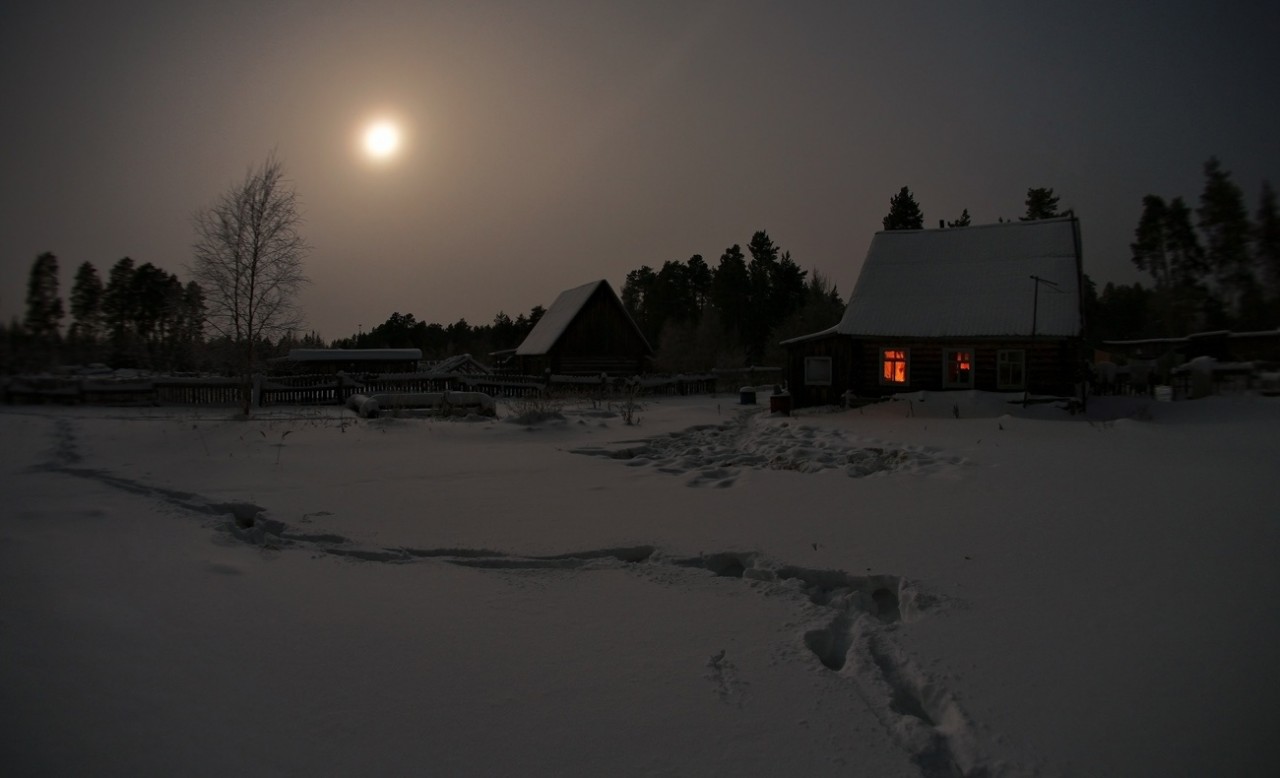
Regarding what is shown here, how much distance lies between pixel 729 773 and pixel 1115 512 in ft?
17.4

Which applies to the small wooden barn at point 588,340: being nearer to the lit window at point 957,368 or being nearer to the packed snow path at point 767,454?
the lit window at point 957,368

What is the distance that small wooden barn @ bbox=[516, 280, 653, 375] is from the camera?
3044 centimetres

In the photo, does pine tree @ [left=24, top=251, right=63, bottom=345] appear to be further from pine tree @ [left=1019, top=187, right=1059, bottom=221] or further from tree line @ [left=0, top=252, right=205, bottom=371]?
pine tree @ [left=1019, top=187, right=1059, bottom=221]

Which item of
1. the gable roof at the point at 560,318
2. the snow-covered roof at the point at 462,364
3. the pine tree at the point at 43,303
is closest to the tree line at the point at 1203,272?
the pine tree at the point at 43,303

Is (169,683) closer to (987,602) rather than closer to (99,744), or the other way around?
(99,744)

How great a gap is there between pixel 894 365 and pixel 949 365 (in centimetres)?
157

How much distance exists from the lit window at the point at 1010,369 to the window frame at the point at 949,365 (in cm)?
64

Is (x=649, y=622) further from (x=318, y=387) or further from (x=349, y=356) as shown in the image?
(x=349, y=356)

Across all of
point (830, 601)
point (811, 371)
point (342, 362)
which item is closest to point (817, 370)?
point (811, 371)

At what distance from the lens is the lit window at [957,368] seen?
1931 centimetres

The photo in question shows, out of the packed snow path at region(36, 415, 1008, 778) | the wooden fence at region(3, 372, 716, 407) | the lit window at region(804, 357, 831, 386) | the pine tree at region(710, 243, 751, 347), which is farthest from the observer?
the pine tree at region(710, 243, 751, 347)

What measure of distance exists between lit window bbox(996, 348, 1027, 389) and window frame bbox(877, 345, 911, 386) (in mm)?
2459

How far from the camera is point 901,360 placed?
1997 cm

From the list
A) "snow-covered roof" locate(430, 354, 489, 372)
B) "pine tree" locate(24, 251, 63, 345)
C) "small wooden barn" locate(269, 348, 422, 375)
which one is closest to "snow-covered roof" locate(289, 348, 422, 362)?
"small wooden barn" locate(269, 348, 422, 375)
